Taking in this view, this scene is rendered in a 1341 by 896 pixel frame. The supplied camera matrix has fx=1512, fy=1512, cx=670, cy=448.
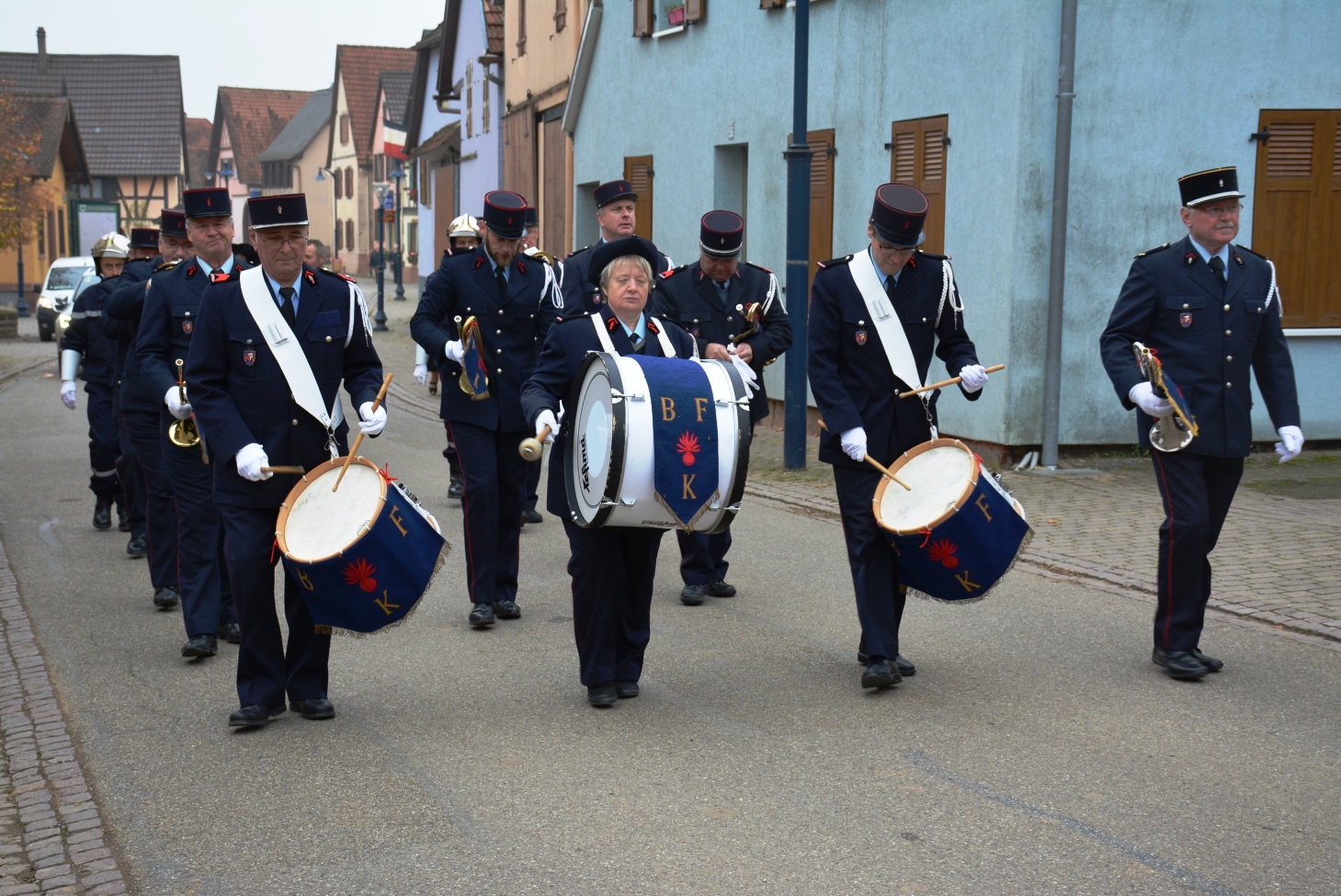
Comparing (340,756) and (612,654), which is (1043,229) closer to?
(612,654)

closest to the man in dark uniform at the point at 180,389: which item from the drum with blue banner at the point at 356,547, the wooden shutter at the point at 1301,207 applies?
the drum with blue banner at the point at 356,547

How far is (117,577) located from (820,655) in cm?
431

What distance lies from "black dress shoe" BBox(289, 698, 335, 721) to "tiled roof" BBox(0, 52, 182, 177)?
70996 millimetres

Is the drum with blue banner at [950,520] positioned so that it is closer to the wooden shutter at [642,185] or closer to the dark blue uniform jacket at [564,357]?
the dark blue uniform jacket at [564,357]

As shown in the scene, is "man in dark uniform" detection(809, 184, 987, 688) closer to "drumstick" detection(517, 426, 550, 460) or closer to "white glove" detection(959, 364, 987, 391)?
"white glove" detection(959, 364, 987, 391)

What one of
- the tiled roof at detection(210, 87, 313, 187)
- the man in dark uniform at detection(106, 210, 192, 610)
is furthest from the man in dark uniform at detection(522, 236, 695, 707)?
the tiled roof at detection(210, 87, 313, 187)

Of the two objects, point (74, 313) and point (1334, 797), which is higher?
point (74, 313)

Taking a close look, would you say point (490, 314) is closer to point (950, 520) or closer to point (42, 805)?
point (950, 520)

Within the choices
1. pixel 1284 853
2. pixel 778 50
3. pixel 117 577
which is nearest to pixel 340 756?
pixel 1284 853

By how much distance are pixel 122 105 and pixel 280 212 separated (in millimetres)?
74208

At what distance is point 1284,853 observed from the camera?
14.3ft

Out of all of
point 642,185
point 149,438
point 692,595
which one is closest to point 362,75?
point 642,185

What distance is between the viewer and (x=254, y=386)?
18.2 feet

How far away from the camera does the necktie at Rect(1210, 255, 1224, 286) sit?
632 cm
